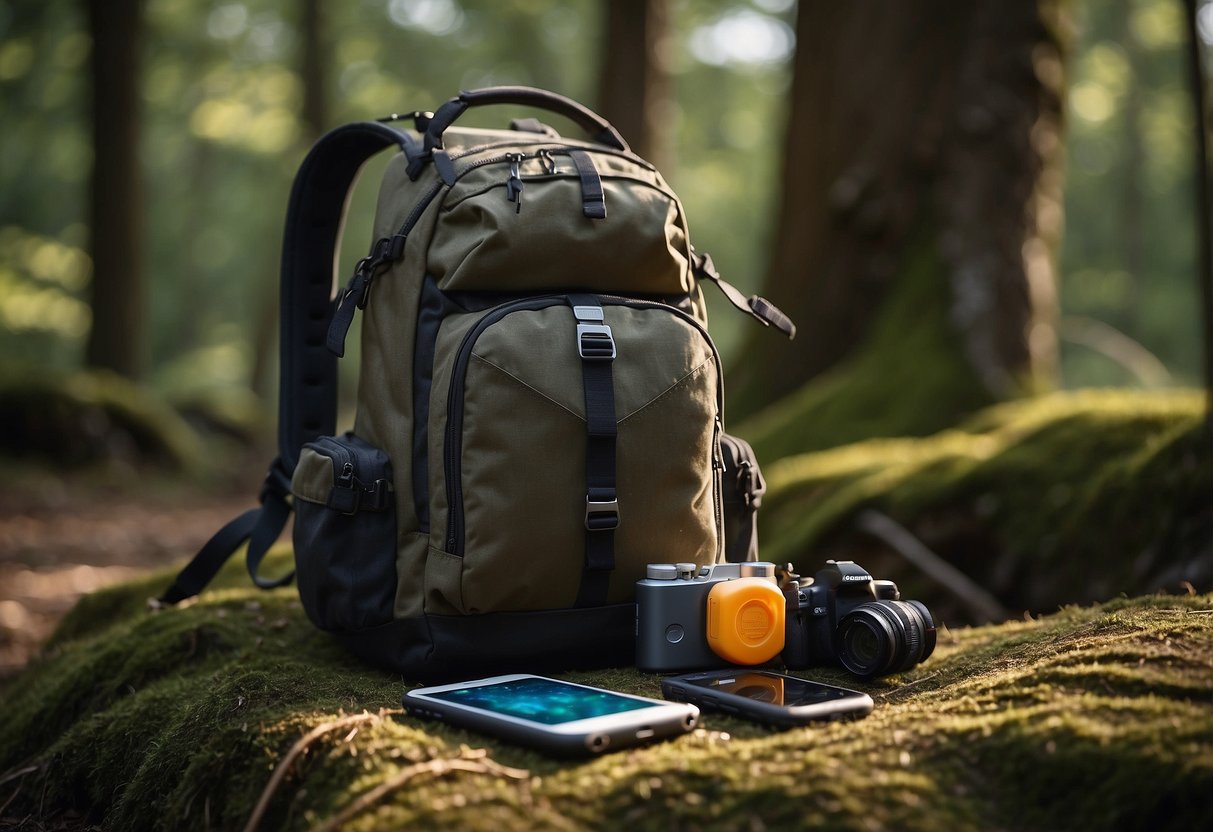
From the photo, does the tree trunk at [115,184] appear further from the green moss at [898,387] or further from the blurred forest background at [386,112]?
the green moss at [898,387]

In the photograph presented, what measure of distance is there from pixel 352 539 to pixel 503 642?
0.46 m

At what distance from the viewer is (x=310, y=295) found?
10.9 feet

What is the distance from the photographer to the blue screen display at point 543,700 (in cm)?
197

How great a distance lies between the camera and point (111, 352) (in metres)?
12.3

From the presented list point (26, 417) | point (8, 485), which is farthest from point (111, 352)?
point (8, 485)

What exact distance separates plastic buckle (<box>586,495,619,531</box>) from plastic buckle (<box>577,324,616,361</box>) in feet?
1.08

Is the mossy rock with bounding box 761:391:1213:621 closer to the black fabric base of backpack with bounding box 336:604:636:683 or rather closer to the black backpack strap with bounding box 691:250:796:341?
the black backpack strap with bounding box 691:250:796:341

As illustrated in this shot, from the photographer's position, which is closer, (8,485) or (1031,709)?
(1031,709)

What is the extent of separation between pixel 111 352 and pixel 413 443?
11190 mm

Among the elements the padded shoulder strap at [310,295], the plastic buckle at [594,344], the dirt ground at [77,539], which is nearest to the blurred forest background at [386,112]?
the dirt ground at [77,539]

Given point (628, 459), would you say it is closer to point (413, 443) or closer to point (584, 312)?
point (584, 312)

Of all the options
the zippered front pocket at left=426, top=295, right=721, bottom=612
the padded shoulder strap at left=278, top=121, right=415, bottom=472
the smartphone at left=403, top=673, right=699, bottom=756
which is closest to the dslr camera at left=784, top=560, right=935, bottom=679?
the zippered front pocket at left=426, top=295, right=721, bottom=612

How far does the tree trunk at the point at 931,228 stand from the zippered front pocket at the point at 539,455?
9.59 feet

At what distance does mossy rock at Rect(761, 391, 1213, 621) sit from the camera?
10.8ft
